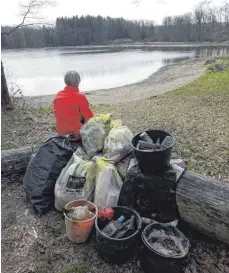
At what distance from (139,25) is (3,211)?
9343cm

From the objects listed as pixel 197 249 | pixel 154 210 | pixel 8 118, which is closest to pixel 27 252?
pixel 154 210

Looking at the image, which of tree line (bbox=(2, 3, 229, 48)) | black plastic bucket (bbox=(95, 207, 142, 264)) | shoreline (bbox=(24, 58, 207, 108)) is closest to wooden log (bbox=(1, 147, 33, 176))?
black plastic bucket (bbox=(95, 207, 142, 264))

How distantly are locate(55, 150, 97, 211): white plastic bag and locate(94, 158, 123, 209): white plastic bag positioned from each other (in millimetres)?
129

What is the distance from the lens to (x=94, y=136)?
358cm

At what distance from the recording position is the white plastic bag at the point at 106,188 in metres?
Answer: 2.99

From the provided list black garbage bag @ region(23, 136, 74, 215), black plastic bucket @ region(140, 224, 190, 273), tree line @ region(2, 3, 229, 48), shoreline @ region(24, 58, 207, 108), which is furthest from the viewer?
tree line @ region(2, 3, 229, 48)

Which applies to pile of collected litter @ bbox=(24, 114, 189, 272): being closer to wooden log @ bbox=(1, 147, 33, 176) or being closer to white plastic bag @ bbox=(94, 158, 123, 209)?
white plastic bag @ bbox=(94, 158, 123, 209)

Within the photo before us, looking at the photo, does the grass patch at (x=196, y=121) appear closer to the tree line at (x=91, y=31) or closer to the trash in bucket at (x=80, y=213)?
the trash in bucket at (x=80, y=213)

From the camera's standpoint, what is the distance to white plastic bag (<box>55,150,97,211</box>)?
3.10 meters

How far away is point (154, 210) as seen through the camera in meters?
2.95

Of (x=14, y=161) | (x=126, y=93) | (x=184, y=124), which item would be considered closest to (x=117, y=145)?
(x=14, y=161)

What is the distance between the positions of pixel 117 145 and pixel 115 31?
85715 mm

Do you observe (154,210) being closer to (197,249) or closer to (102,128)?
(197,249)

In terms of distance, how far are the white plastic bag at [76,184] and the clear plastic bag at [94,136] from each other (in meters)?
0.42
